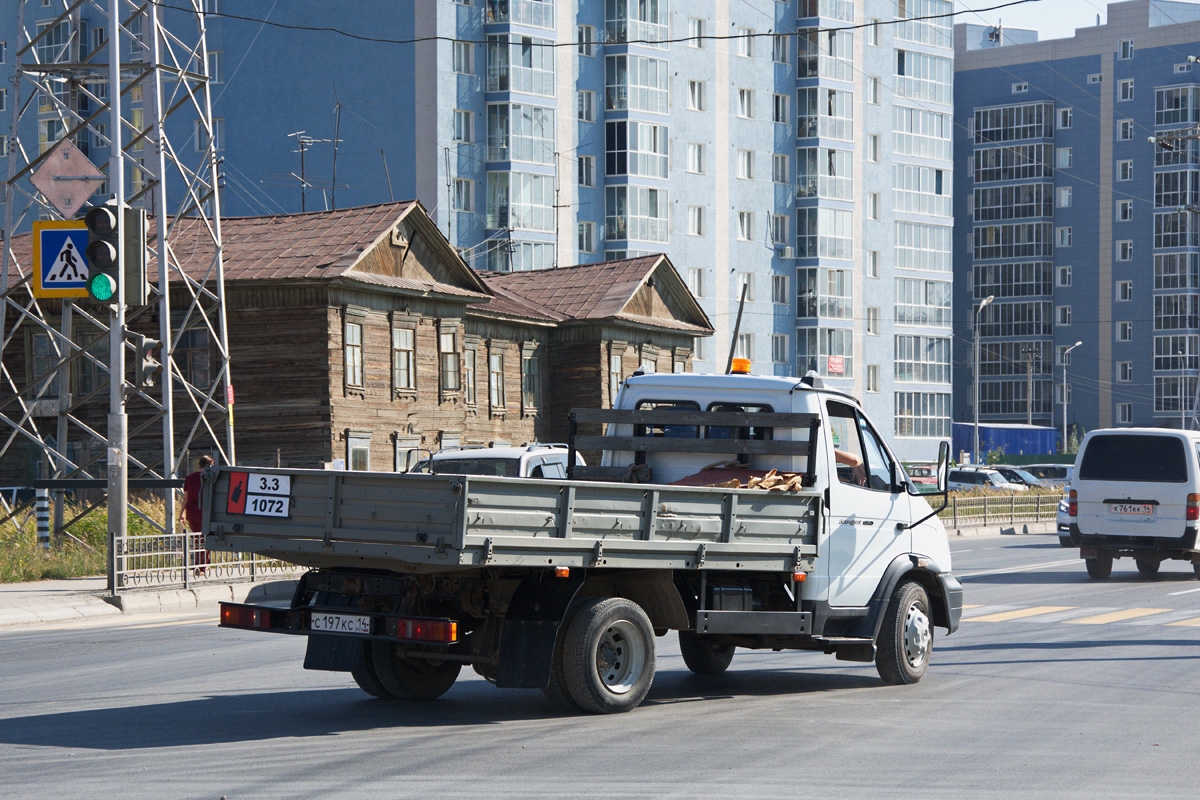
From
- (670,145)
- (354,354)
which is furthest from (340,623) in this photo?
(670,145)

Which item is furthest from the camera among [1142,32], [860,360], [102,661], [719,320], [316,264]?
[1142,32]

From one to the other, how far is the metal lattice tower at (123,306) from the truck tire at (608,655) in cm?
1139

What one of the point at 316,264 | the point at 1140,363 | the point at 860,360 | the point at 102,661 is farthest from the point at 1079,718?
the point at 1140,363

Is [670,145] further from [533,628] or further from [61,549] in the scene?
[533,628]

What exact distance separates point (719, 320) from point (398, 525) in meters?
62.9

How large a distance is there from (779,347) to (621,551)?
2609 inches

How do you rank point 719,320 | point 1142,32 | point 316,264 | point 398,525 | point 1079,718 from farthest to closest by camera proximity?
point 1142,32, point 719,320, point 316,264, point 1079,718, point 398,525

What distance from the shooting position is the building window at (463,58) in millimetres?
61844

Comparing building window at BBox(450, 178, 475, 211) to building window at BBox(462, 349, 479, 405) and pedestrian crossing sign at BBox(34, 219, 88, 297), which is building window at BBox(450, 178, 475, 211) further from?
pedestrian crossing sign at BBox(34, 219, 88, 297)

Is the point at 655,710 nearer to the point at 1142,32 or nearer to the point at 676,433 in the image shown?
the point at 676,433

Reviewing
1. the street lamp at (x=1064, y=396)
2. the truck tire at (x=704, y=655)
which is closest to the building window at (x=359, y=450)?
the truck tire at (x=704, y=655)

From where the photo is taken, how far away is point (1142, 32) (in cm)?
9881

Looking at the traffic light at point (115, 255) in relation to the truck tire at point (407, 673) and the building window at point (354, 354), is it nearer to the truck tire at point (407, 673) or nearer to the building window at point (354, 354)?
the truck tire at point (407, 673)

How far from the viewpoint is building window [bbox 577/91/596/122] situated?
6725 centimetres
